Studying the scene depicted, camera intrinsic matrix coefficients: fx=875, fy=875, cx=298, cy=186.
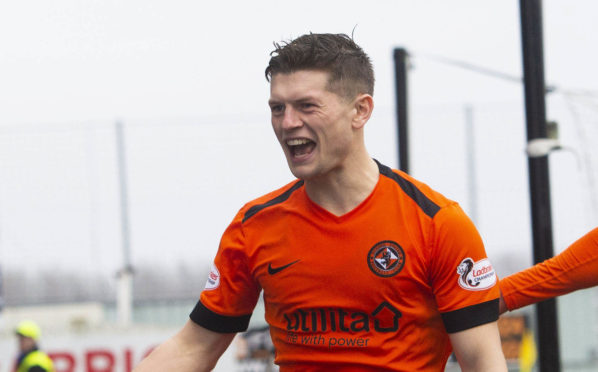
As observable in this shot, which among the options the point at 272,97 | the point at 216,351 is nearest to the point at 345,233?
the point at 272,97

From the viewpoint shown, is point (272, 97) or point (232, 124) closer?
point (272, 97)

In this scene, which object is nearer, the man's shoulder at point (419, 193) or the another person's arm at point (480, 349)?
the another person's arm at point (480, 349)

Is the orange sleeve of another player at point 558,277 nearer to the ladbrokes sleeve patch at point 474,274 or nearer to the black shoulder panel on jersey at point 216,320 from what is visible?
the ladbrokes sleeve patch at point 474,274

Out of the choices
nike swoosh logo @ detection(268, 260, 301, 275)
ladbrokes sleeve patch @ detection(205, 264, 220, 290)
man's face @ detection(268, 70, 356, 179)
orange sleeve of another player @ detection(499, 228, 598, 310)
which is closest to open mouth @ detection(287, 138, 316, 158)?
man's face @ detection(268, 70, 356, 179)

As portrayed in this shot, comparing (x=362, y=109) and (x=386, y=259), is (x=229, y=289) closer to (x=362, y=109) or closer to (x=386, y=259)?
(x=386, y=259)

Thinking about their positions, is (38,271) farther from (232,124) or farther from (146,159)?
(232,124)

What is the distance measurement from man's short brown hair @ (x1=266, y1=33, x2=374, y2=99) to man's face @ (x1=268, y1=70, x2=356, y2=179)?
0.02m

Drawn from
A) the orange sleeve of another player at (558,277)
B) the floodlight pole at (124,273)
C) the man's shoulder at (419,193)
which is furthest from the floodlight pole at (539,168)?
the floodlight pole at (124,273)

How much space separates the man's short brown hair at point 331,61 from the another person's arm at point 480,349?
2.72ft

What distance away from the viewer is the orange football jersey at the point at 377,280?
8.86ft

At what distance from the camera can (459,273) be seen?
2.68 metres

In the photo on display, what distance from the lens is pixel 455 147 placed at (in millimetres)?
11609

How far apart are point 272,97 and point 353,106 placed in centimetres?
26

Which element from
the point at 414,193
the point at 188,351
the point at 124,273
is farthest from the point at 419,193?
the point at 124,273
